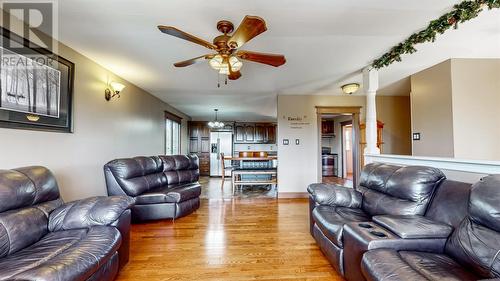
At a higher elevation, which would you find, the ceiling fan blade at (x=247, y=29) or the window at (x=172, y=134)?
the ceiling fan blade at (x=247, y=29)

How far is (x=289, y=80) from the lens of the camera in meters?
3.98

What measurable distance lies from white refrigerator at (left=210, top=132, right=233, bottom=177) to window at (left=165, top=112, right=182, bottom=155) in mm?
1554

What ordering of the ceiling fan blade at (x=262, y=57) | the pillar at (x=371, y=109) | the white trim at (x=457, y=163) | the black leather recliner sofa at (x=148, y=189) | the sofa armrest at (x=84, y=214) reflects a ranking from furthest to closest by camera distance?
the pillar at (x=371, y=109), the black leather recliner sofa at (x=148, y=189), the ceiling fan blade at (x=262, y=57), the sofa armrest at (x=84, y=214), the white trim at (x=457, y=163)

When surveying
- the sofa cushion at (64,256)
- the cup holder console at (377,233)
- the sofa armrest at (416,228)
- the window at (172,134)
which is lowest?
the sofa cushion at (64,256)

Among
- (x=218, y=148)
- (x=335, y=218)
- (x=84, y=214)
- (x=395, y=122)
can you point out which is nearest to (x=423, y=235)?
(x=335, y=218)

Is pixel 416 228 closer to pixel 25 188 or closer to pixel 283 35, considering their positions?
pixel 283 35

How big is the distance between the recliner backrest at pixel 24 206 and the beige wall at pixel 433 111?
492 centimetres

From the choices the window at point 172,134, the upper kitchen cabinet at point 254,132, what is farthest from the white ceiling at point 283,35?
the upper kitchen cabinet at point 254,132

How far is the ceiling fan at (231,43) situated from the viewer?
5.50 feet

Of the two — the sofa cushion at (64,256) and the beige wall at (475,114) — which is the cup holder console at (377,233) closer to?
the sofa cushion at (64,256)

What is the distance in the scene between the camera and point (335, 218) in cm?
210

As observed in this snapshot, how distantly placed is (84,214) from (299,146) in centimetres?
413

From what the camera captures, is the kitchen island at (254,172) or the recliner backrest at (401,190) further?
the kitchen island at (254,172)

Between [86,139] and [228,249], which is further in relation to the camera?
[86,139]
